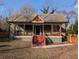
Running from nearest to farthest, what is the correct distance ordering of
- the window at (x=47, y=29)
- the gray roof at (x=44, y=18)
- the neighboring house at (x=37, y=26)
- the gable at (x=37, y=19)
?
the neighboring house at (x=37, y=26), the gable at (x=37, y=19), the gray roof at (x=44, y=18), the window at (x=47, y=29)

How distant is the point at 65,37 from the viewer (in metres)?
40.8

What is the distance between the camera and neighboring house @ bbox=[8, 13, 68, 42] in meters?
37.2

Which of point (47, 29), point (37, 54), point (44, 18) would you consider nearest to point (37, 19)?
point (44, 18)

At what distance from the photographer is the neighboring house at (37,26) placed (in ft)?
122

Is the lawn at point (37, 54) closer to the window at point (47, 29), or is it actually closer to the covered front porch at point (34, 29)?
the covered front porch at point (34, 29)

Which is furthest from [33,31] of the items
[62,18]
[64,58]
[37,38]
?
[64,58]

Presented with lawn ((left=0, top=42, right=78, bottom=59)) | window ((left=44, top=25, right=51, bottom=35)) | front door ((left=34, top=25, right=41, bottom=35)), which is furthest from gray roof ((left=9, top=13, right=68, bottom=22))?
lawn ((left=0, top=42, right=78, bottom=59))

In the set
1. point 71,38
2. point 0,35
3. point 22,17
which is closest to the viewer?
point 71,38

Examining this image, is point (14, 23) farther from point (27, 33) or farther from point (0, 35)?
point (0, 35)

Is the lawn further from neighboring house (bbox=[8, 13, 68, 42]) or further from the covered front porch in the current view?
the covered front porch

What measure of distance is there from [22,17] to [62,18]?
6890mm

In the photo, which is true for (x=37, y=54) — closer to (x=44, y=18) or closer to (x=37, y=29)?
(x=37, y=29)

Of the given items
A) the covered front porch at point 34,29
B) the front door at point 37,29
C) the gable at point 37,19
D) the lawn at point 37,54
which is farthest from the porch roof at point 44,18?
the lawn at point 37,54

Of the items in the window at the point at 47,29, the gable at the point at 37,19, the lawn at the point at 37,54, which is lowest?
the lawn at the point at 37,54
